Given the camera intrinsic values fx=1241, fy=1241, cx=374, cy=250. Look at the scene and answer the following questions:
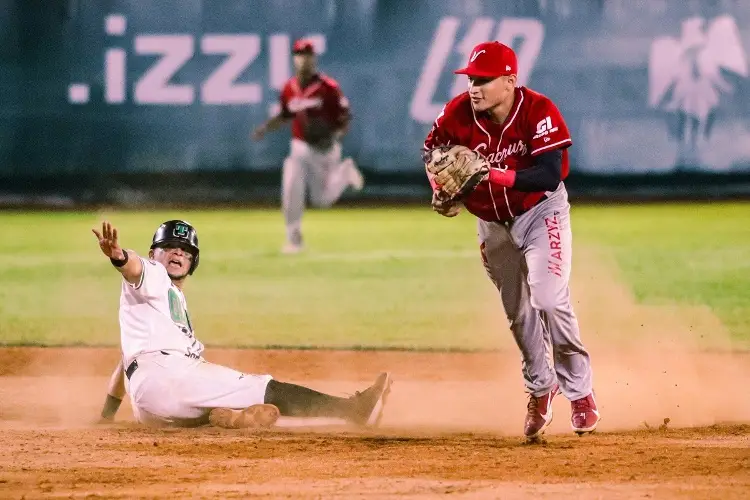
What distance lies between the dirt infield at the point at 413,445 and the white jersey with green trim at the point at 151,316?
43 centimetres

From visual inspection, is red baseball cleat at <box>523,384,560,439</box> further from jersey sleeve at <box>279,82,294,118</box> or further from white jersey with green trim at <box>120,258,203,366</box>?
jersey sleeve at <box>279,82,294,118</box>

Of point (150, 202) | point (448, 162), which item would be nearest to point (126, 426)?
point (448, 162)

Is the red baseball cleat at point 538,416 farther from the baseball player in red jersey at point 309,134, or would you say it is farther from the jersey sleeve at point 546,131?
the baseball player in red jersey at point 309,134

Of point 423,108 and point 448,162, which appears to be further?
point 423,108

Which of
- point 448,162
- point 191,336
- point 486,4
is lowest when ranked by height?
point 191,336

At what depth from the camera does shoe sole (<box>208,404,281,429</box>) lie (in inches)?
248

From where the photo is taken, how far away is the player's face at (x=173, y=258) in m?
6.63

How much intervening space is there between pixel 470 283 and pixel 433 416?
243 inches

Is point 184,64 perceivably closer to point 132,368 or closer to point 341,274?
point 341,274

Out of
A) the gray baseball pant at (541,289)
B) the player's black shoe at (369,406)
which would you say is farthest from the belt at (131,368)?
the gray baseball pant at (541,289)

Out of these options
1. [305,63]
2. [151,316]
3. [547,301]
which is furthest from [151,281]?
[305,63]

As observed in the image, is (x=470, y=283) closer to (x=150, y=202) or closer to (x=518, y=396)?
(x=518, y=396)

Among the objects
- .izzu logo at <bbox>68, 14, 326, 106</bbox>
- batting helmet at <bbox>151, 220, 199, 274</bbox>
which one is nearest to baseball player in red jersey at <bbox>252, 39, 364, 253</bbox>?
.izzu logo at <bbox>68, 14, 326, 106</bbox>

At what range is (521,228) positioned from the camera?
20.2 feet
